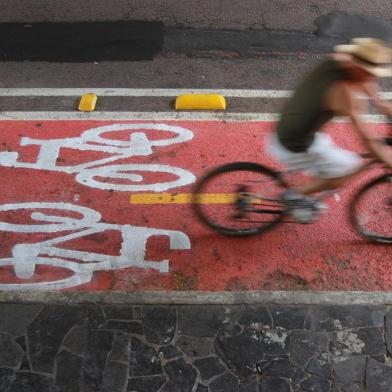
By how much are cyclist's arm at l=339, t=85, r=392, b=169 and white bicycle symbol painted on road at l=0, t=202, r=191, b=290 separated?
83.3 inches

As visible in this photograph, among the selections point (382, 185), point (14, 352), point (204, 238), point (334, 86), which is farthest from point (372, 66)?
point (14, 352)

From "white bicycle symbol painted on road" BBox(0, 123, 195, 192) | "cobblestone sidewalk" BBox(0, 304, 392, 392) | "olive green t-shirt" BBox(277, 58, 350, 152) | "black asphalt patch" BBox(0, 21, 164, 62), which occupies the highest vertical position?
"black asphalt patch" BBox(0, 21, 164, 62)

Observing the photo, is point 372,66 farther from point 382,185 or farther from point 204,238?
point 204,238

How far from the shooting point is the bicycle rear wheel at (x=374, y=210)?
429cm

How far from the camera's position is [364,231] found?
475 centimetres

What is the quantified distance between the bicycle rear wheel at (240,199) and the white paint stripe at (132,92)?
2.11 metres

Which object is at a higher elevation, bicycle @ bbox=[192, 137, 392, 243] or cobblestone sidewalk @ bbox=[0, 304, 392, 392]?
bicycle @ bbox=[192, 137, 392, 243]

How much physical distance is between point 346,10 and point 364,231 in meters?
4.71

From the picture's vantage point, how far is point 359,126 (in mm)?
3365

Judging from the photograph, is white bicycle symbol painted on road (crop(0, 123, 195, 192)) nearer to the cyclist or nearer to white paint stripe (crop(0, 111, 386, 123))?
white paint stripe (crop(0, 111, 386, 123))

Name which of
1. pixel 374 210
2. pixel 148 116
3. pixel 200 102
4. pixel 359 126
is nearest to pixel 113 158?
pixel 148 116

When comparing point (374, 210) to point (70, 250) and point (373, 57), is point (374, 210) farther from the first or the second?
point (70, 250)

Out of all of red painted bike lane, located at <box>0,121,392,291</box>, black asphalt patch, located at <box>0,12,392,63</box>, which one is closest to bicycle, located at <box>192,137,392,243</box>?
red painted bike lane, located at <box>0,121,392,291</box>

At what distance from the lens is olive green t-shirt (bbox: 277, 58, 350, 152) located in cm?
324
